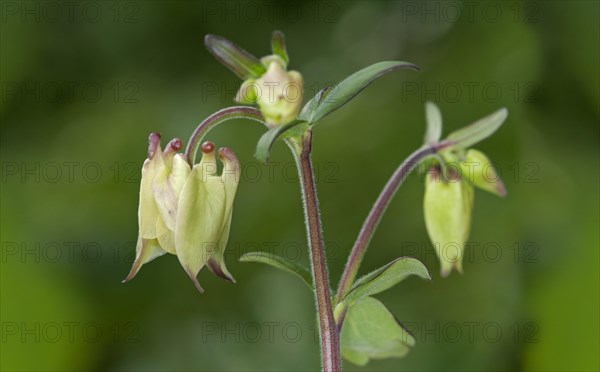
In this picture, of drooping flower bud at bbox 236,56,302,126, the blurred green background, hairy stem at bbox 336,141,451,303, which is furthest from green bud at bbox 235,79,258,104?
the blurred green background

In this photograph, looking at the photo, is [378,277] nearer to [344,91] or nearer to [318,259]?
[318,259]

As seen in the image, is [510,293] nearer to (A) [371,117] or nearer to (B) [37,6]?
(A) [371,117]

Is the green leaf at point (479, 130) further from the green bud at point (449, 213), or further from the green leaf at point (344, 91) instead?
the green leaf at point (344, 91)

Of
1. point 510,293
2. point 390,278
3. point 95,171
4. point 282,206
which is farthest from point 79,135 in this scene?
point 390,278

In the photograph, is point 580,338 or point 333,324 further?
point 580,338

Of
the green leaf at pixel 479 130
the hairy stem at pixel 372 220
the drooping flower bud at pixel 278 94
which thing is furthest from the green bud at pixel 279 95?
the green leaf at pixel 479 130
